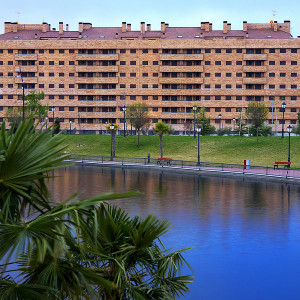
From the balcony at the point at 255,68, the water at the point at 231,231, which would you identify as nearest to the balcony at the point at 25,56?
the balcony at the point at 255,68

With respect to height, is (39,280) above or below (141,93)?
below

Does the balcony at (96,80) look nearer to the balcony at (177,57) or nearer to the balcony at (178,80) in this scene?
the balcony at (178,80)

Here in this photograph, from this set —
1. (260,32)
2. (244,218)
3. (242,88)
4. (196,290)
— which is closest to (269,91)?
(242,88)

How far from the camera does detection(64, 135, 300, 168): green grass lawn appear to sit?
6888cm

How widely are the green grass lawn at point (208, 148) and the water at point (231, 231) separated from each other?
30.5 m

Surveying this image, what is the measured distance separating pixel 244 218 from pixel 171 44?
9591 centimetres

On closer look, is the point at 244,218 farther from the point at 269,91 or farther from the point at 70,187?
the point at 269,91

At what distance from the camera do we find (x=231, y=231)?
19438 millimetres

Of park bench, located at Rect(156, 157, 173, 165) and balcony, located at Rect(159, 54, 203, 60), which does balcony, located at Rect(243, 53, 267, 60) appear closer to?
balcony, located at Rect(159, 54, 203, 60)

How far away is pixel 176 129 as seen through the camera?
116 meters

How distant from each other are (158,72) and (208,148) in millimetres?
43155

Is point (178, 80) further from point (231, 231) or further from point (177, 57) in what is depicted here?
point (231, 231)

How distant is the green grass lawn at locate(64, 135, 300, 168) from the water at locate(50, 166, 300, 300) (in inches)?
1199

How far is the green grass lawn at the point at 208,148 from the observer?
226 ft
